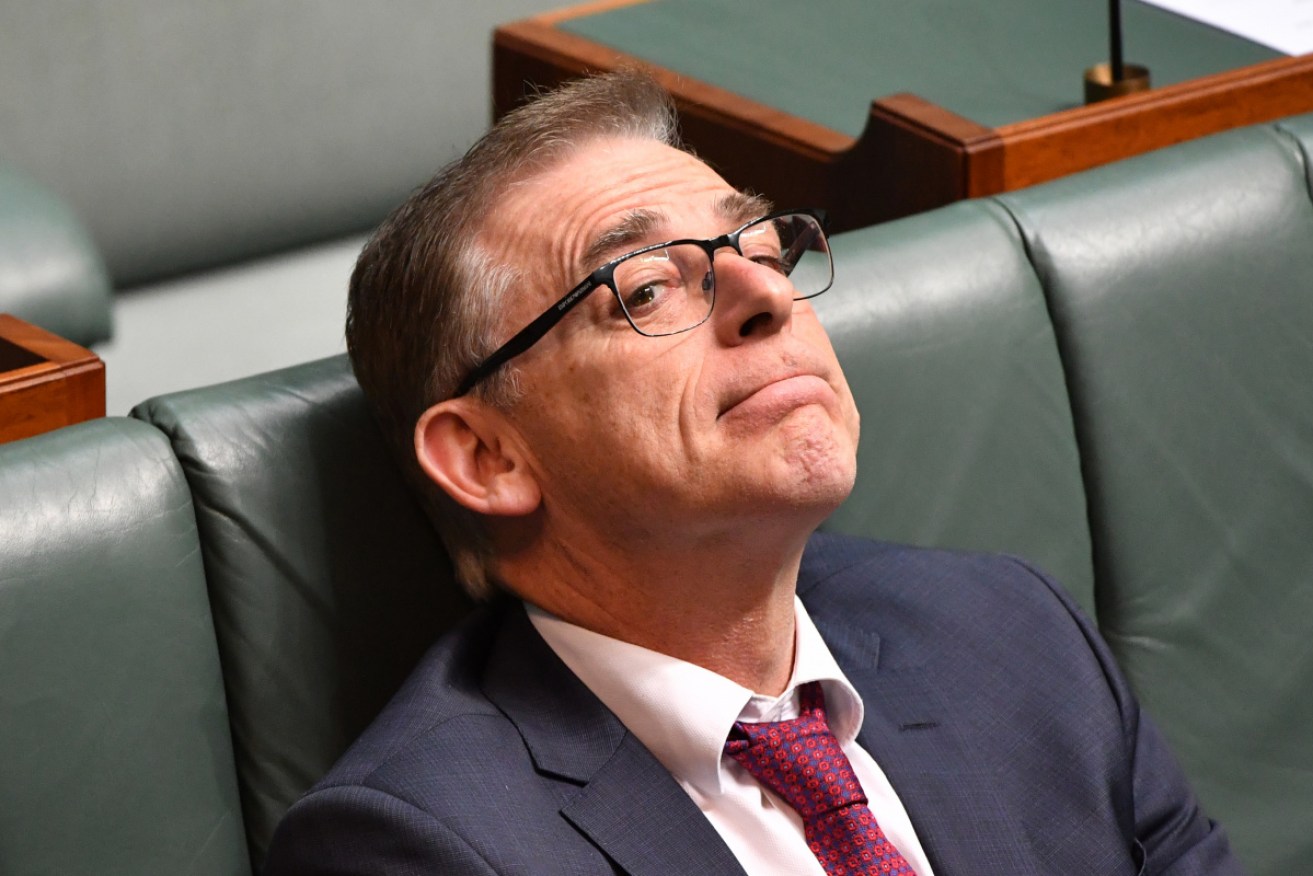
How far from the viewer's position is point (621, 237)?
4.28ft

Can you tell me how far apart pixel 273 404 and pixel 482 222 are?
218 millimetres

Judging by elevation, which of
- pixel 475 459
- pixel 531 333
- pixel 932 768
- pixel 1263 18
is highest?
pixel 1263 18

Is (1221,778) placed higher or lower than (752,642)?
lower

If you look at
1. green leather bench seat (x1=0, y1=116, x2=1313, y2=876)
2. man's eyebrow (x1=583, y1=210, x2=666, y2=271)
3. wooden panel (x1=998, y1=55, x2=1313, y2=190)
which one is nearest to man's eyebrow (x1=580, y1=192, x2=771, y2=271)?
man's eyebrow (x1=583, y1=210, x2=666, y2=271)

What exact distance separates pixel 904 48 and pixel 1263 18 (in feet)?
1.55

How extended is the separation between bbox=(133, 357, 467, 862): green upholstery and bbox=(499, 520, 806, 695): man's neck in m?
0.11

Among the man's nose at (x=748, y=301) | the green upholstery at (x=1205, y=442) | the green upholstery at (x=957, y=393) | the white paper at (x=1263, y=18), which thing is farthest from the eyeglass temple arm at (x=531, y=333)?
the white paper at (x=1263, y=18)

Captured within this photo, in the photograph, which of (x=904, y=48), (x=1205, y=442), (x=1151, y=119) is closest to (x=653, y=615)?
(x=1205, y=442)

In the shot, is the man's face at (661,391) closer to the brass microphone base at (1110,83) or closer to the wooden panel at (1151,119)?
the wooden panel at (1151,119)

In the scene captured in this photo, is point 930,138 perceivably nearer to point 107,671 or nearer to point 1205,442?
point 1205,442

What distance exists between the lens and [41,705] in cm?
119

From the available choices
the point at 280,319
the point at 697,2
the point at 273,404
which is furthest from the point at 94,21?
the point at 273,404

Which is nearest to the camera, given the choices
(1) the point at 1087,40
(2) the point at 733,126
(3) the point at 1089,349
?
(3) the point at 1089,349

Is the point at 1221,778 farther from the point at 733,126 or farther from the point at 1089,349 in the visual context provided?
the point at 733,126
